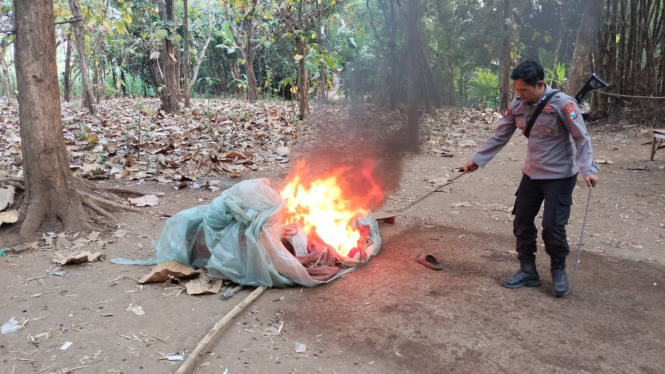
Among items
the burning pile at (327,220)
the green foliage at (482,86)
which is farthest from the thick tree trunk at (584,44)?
the burning pile at (327,220)

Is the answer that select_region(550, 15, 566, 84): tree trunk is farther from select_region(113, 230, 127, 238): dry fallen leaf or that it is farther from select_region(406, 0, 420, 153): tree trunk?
select_region(113, 230, 127, 238): dry fallen leaf

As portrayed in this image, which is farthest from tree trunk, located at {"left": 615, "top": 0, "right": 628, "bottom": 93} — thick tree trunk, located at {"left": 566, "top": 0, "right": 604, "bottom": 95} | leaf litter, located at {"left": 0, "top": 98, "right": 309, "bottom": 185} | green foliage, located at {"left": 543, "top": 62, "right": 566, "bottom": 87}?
leaf litter, located at {"left": 0, "top": 98, "right": 309, "bottom": 185}

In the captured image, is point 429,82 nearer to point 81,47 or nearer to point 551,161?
point 551,161

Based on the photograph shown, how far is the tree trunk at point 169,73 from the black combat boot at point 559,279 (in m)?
9.15

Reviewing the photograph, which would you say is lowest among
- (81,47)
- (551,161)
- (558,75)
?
(551,161)

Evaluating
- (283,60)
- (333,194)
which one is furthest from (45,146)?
(283,60)

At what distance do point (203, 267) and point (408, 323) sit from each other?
5.41 ft

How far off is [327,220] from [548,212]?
1.80 meters

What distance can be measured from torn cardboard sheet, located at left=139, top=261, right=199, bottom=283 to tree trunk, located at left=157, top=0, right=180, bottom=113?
7.81 metres

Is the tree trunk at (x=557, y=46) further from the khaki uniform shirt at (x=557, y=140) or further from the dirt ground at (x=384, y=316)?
the khaki uniform shirt at (x=557, y=140)

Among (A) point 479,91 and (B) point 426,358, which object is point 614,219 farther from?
(A) point 479,91

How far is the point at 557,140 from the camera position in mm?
3033

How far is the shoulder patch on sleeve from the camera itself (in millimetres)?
2888

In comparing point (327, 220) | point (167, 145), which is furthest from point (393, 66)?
point (327, 220)
